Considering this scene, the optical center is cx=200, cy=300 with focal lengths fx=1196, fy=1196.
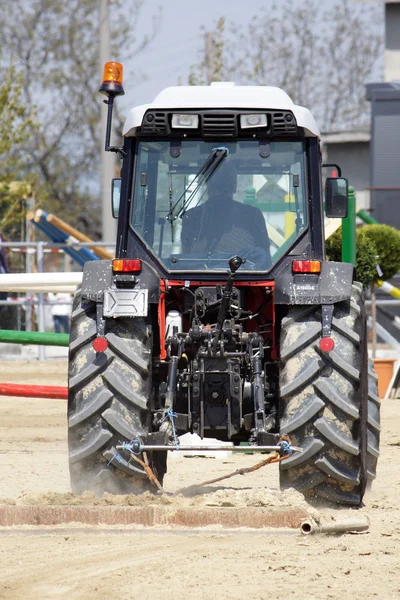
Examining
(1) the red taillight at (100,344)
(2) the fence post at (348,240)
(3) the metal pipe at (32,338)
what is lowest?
(3) the metal pipe at (32,338)

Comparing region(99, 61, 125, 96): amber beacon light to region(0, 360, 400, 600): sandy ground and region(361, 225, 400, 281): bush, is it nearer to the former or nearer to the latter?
region(0, 360, 400, 600): sandy ground

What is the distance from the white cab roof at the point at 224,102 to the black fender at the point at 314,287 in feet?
3.35

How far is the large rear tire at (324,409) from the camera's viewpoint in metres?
6.59

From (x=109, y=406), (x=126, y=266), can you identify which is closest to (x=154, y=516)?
(x=109, y=406)

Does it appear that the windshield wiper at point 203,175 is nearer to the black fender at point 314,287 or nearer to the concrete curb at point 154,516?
the black fender at point 314,287

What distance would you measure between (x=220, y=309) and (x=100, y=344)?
27.9 inches

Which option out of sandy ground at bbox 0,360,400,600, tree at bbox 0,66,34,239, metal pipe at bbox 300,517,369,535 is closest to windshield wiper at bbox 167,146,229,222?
sandy ground at bbox 0,360,400,600

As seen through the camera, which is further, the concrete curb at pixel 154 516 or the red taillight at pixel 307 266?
the red taillight at pixel 307 266

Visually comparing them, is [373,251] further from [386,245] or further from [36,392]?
[36,392]

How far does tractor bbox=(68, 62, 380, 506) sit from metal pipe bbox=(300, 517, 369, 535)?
1.59 ft

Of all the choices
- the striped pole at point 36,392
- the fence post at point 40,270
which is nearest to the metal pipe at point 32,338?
the striped pole at point 36,392

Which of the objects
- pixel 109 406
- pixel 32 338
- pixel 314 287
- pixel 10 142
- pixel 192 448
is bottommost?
pixel 192 448

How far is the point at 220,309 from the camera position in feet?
21.9

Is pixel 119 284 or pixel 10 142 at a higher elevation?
pixel 10 142
